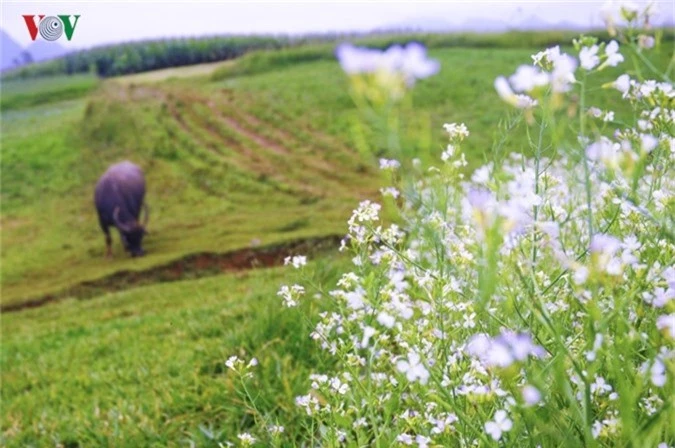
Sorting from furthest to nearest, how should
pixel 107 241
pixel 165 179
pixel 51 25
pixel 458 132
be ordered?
1. pixel 165 179
2. pixel 107 241
3. pixel 51 25
4. pixel 458 132

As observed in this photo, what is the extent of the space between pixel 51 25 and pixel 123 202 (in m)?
10.7

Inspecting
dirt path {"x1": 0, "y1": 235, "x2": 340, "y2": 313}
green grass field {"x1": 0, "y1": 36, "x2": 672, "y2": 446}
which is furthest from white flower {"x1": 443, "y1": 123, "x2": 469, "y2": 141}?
dirt path {"x1": 0, "y1": 235, "x2": 340, "y2": 313}

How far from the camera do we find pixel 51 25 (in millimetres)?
4219

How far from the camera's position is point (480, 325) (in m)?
2.36

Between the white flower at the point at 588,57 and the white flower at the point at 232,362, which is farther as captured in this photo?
the white flower at the point at 232,362

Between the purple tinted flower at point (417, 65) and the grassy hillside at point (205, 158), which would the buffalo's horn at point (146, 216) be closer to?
the grassy hillside at point (205, 158)

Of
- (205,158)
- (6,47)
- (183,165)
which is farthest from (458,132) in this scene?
(183,165)

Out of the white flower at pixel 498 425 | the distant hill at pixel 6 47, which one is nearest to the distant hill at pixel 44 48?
the distant hill at pixel 6 47

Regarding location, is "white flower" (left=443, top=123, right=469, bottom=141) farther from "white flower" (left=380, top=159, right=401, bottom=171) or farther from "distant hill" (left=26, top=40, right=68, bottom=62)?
"distant hill" (left=26, top=40, right=68, bottom=62)

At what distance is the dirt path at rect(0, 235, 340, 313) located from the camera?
11703 millimetres

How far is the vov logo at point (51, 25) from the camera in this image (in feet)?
13.7

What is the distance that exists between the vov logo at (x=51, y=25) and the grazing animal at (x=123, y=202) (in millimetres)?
9921

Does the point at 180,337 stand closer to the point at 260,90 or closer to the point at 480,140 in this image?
the point at 480,140

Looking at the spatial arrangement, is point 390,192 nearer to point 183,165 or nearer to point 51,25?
point 51,25
